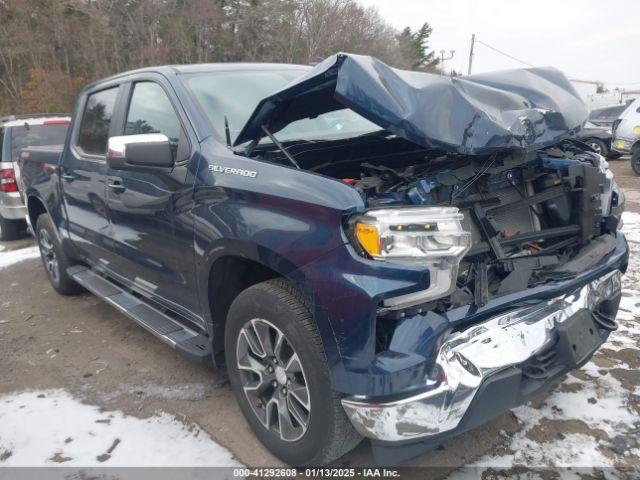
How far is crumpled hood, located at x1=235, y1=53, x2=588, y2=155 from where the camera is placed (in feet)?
6.72

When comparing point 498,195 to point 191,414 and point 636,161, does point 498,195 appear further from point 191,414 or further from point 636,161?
point 636,161

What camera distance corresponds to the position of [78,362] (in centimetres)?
376

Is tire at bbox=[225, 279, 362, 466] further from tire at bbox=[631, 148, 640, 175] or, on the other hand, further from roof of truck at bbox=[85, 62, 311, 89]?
tire at bbox=[631, 148, 640, 175]

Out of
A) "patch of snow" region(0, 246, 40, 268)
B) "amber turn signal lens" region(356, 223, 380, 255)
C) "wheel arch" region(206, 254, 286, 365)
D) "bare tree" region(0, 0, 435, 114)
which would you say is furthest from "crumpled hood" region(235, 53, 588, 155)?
"bare tree" region(0, 0, 435, 114)

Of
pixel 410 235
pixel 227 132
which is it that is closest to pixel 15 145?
pixel 227 132

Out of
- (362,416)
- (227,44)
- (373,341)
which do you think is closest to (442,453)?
(362,416)

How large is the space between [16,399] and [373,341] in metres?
2.67

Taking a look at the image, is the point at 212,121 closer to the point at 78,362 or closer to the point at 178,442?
the point at 178,442

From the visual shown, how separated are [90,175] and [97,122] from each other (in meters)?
0.49

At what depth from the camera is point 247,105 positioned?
308 cm

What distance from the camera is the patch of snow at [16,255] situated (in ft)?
22.2

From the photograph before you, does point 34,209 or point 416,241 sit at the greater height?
point 416,241

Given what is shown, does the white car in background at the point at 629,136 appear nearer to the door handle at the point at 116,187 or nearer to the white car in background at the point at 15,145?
the white car in background at the point at 15,145

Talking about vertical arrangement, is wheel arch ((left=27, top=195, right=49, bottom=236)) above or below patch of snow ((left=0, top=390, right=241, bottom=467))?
above
